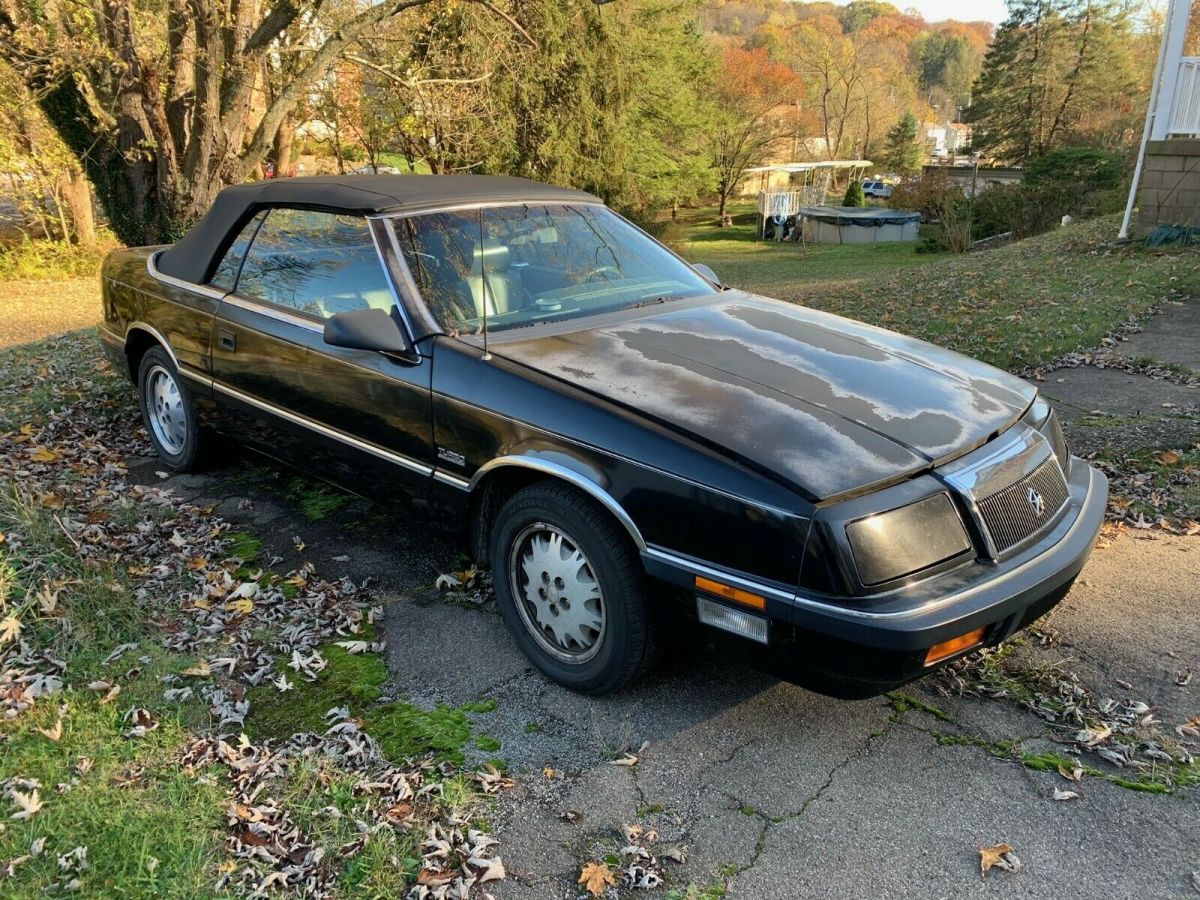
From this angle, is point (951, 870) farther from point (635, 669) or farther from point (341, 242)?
point (341, 242)

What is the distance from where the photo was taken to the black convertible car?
255cm

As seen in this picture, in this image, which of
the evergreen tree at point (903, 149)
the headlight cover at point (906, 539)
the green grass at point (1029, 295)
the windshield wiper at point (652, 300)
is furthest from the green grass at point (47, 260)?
the evergreen tree at point (903, 149)

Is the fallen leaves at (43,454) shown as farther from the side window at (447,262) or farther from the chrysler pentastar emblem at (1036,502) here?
the chrysler pentastar emblem at (1036,502)

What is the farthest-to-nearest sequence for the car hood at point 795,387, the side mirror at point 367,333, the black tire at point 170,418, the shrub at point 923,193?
the shrub at point 923,193 → the black tire at point 170,418 → the side mirror at point 367,333 → the car hood at point 795,387

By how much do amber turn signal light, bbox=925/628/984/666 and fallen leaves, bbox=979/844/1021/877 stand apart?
51 centimetres

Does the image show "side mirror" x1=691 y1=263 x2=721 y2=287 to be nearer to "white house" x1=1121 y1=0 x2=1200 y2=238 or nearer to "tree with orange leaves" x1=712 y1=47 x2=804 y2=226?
"white house" x1=1121 y1=0 x2=1200 y2=238

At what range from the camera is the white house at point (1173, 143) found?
11844 millimetres

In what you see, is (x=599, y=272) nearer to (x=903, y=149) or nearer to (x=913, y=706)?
(x=913, y=706)

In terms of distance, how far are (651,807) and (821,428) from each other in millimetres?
1255

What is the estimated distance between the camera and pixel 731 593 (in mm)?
2615

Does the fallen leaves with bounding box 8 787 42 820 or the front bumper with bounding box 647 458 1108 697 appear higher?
the front bumper with bounding box 647 458 1108 697

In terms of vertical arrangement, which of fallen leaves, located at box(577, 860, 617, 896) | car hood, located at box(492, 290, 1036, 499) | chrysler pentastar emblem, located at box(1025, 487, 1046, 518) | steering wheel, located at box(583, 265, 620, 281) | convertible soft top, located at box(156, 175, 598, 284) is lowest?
fallen leaves, located at box(577, 860, 617, 896)

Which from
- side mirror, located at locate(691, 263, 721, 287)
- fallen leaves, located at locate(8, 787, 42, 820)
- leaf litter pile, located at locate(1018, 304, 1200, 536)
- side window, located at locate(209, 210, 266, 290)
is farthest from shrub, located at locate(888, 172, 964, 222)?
fallen leaves, located at locate(8, 787, 42, 820)

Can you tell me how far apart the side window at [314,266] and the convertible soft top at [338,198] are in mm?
84
